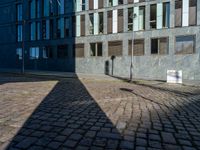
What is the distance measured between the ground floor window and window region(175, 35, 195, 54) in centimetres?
131

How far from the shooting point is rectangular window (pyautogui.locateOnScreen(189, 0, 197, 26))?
2344cm

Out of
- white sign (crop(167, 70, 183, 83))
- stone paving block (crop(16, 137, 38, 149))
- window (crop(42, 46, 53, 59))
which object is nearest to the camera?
stone paving block (crop(16, 137, 38, 149))

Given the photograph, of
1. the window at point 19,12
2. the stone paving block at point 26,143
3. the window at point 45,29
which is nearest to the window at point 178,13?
the window at point 45,29

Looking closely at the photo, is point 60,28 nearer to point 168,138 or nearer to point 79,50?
point 79,50

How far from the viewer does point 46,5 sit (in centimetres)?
3450

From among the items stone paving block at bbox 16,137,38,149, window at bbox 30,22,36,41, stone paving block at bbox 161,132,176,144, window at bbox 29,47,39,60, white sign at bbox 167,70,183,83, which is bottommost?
stone paving block at bbox 161,132,176,144

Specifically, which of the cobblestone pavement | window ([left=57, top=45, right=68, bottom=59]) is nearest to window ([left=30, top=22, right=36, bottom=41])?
window ([left=57, top=45, right=68, bottom=59])

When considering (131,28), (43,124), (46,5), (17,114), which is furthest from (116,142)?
(46,5)

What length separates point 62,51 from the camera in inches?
1282

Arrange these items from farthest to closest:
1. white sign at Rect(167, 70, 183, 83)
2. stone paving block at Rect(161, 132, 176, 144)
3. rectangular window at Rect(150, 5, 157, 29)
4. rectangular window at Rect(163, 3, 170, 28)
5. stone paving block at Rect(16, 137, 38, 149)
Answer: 1. rectangular window at Rect(150, 5, 157, 29)
2. rectangular window at Rect(163, 3, 170, 28)
3. white sign at Rect(167, 70, 183, 83)
4. stone paving block at Rect(161, 132, 176, 144)
5. stone paving block at Rect(16, 137, 38, 149)

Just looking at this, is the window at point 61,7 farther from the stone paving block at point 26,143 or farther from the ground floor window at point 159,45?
the stone paving block at point 26,143

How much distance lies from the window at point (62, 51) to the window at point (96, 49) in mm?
4449

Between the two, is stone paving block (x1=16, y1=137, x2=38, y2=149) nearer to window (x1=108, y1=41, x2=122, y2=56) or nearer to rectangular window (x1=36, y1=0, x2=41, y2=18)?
window (x1=108, y1=41, x2=122, y2=56)

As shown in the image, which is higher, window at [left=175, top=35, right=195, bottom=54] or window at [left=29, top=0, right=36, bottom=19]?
window at [left=29, top=0, right=36, bottom=19]
